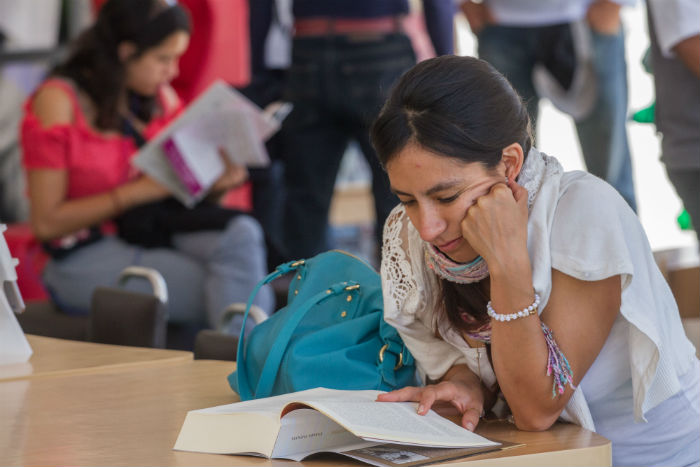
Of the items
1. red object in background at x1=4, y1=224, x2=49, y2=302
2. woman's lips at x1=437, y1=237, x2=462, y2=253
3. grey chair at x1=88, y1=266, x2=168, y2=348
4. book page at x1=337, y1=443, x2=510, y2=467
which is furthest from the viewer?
red object in background at x1=4, y1=224, x2=49, y2=302

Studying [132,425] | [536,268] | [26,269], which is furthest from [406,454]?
[26,269]

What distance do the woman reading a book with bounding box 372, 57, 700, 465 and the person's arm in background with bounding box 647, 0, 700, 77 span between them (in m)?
0.98

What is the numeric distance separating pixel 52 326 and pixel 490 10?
1798 millimetres

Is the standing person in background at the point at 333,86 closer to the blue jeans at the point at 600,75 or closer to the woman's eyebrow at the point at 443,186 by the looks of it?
the blue jeans at the point at 600,75

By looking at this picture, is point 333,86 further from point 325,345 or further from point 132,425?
point 132,425

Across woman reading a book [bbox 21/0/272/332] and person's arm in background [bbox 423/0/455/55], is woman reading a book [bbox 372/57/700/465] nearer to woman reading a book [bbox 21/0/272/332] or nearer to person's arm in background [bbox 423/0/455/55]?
woman reading a book [bbox 21/0/272/332]

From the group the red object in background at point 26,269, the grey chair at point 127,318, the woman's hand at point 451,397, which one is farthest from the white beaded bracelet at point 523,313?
the red object in background at point 26,269

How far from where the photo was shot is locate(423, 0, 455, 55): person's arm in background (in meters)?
3.49

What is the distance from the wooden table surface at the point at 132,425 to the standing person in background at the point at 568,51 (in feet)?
6.24

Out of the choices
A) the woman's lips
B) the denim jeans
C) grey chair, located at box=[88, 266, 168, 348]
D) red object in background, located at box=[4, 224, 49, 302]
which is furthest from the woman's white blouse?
red object in background, located at box=[4, 224, 49, 302]

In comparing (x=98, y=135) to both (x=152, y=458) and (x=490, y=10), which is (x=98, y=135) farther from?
(x=152, y=458)

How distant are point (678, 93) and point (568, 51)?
3.33 ft

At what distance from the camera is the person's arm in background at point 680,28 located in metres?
2.30

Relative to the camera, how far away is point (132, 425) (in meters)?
1.46
